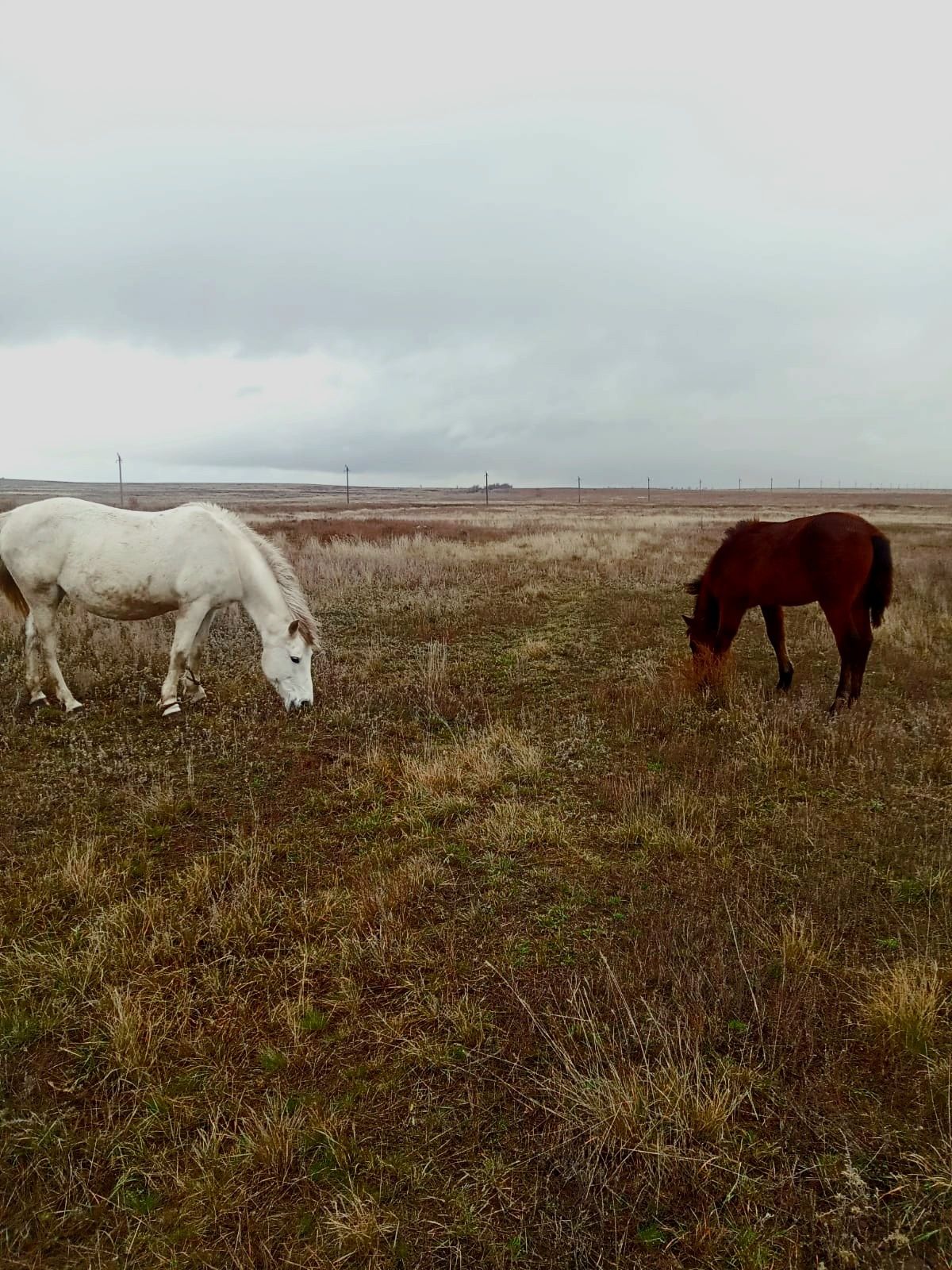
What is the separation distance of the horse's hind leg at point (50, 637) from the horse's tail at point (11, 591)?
0.43 meters

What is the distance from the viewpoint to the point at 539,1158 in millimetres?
2062

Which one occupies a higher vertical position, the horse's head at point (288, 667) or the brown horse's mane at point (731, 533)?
the brown horse's mane at point (731, 533)

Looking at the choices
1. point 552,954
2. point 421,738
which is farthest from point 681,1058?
point 421,738

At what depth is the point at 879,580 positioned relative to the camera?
6.47 m

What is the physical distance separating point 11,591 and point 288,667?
11.3ft

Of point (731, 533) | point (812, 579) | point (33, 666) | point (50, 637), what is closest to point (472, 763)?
point (812, 579)

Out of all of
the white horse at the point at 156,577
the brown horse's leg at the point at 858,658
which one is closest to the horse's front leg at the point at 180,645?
the white horse at the point at 156,577

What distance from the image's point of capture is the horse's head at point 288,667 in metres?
6.52

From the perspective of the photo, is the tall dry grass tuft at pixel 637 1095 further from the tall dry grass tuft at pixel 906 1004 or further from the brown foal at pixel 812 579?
the brown foal at pixel 812 579

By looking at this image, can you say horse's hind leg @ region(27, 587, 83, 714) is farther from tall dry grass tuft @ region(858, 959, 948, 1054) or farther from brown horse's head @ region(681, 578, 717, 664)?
tall dry grass tuft @ region(858, 959, 948, 1054)

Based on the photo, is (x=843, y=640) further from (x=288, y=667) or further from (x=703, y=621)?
(x=288, y=667)

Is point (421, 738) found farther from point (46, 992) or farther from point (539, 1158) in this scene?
point (539, 1158)

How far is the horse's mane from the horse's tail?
221cm

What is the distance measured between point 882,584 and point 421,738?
16.4ft
